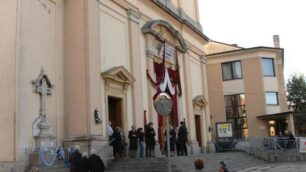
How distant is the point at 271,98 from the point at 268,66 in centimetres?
301

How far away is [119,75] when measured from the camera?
19.3 metres

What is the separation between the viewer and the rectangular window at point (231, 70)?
39.0 m

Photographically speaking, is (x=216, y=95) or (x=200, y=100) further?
(x=216, y=95)

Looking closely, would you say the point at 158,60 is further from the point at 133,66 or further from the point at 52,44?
the point at 52,44

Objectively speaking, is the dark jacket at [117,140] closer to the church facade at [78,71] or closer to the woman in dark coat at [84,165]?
the church facade at [78,71]

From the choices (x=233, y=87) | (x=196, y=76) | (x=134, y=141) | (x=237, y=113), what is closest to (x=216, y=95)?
(x=233, y=87)

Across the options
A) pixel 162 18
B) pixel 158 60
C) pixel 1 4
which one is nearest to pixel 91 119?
pixel 1 4

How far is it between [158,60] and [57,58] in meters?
8.24

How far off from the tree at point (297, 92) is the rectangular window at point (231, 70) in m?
13.8

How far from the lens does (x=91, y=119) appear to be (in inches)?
657

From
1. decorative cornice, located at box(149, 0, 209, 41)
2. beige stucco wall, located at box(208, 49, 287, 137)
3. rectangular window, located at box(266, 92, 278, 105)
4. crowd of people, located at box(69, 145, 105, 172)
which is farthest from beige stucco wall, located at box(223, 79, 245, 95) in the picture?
crowd of people, located at box(69, 145, 105, 172)

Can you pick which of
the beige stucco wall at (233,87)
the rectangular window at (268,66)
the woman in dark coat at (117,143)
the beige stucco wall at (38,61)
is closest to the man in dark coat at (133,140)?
the woman in dark coat at (117,143)

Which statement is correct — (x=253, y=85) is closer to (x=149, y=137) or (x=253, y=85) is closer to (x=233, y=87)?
(x=233, y=87)

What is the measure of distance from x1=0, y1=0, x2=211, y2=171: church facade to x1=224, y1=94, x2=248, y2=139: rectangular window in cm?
1470
